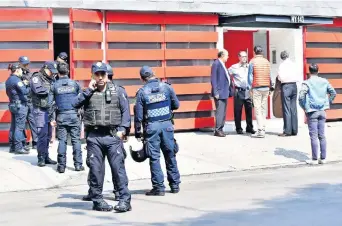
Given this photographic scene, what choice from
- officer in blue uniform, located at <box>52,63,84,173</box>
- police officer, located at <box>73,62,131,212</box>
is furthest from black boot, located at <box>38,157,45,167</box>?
police officer, located at <box>73,62,131,212</box>

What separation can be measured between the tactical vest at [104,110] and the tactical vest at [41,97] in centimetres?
339

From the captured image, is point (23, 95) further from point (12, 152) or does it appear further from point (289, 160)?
point (289, 160)

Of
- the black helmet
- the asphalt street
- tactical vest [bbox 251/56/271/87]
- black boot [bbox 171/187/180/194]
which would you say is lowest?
the asphalt street

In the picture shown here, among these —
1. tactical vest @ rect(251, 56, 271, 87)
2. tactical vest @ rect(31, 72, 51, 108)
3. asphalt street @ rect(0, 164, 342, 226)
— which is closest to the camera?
asphalt street @ rect(0, 164, 342, 226)

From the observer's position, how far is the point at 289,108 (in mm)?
16359

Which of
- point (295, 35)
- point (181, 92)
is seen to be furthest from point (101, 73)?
point (295, 35)

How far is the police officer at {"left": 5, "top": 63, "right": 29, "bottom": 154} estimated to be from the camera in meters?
13.6

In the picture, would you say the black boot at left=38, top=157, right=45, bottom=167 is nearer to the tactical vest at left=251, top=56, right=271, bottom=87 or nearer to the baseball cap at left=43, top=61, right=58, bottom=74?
the baseball cap at left=43, top=61, right=58, bottom=74

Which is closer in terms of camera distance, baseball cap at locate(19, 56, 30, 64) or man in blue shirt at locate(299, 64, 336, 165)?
man in blue shirt at locate(299, 64, 336, 165)

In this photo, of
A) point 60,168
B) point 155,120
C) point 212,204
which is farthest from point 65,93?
point 212,204

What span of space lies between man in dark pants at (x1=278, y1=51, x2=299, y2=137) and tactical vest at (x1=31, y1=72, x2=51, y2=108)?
5826 millimetres

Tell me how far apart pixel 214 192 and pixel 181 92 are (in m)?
5.97

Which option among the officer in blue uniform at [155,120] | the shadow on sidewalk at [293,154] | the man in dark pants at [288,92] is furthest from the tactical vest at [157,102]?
the man in dark pants at [288,92]

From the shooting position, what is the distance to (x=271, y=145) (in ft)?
50.3
